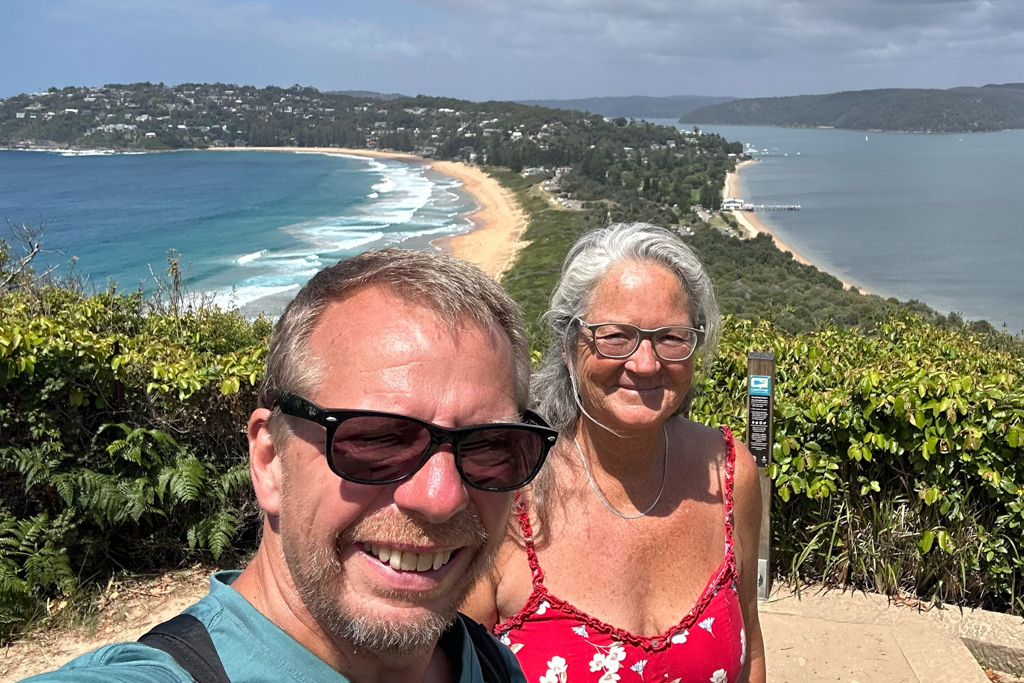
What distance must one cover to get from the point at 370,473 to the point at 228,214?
73886 mm

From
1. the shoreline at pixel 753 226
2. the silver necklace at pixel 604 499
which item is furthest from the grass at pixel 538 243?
the silver necklace at pixel 604 499

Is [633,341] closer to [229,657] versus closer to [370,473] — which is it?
[370,473]

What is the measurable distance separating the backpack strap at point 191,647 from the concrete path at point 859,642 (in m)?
3.18

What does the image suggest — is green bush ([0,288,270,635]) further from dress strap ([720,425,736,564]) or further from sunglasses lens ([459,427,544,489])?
sunglasses lens ([459,427,544,489])

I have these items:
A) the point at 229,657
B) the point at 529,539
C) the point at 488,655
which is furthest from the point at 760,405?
the point at 229,657

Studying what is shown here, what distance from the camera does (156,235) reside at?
6016cm

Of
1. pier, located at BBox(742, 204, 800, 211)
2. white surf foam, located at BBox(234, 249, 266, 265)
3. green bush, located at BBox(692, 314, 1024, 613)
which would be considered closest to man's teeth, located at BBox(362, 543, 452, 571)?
green bush, located at BBox(692, 314, 1024, 613)

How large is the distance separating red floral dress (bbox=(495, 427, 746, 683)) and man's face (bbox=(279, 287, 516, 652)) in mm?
1050

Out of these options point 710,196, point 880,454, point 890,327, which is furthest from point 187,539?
point 710,196

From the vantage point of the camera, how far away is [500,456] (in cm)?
118

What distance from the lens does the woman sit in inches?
83.1

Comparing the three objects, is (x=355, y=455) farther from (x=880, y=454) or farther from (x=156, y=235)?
(x=156, y=235)

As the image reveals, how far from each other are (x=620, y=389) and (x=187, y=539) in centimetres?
331

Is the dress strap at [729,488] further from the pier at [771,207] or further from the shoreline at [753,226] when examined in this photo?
the pier at [771,207]
